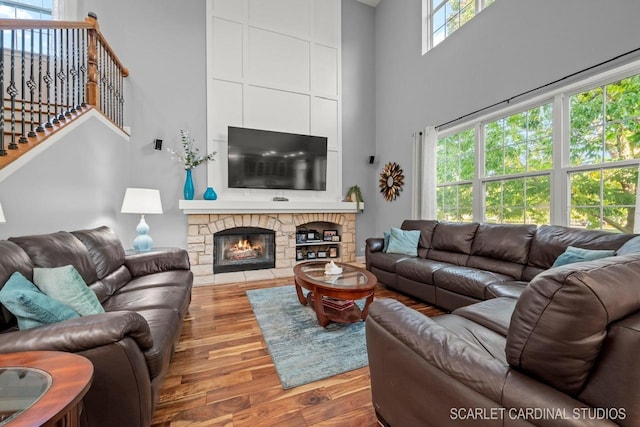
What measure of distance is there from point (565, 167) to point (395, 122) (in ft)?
9.06

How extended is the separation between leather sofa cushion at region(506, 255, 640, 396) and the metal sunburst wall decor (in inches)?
157

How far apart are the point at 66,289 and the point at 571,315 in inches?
80.4

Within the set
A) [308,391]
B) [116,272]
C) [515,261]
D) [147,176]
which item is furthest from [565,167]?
[147,176]

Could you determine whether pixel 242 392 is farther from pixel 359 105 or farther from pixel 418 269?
pixel 359 105

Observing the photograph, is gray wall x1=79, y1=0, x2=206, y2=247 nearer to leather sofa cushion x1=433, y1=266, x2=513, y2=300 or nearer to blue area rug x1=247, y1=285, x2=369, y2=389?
blue area rug x1=247, y1=285, x2=369, y2=389

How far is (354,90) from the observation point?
5289 mm

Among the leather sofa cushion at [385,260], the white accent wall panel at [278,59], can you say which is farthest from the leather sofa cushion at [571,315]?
the white accent wall panel at [278,59]

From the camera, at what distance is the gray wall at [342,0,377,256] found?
5203 millimetres

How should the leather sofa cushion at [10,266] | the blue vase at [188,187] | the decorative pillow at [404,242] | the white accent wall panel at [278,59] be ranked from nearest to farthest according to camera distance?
the leather sofa cushion at [10,266] < the decorative pillow at [404,242] < the blue vase at [188,187] < the white accent wall panel at [278,59]

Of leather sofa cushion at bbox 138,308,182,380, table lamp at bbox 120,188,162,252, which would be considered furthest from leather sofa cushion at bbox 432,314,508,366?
table lamp at bbox 120,188,162,252

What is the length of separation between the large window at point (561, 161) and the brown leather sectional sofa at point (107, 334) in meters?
3.39

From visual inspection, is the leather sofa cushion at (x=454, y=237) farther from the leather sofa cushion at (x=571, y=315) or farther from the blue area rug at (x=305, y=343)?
the leather sofa cushion at (x=571, y=315)

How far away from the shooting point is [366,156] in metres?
5.39

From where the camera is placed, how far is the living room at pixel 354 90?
2297 mm
